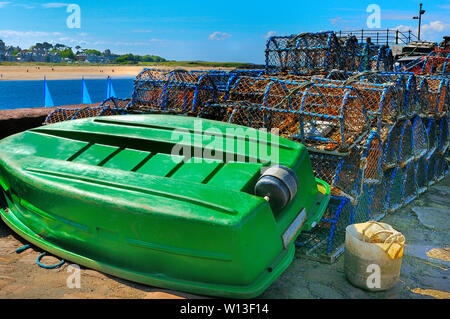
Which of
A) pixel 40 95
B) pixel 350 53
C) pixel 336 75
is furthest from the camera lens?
pixel 40 95

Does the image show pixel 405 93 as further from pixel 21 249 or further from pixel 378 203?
pixel 21 249

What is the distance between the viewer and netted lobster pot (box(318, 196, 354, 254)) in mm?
4387

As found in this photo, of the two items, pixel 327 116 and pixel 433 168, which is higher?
pixel 327 116

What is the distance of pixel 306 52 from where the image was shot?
25.8 ft

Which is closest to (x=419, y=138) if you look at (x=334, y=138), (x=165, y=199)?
(x=334, y=138)

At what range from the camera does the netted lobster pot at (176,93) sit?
21.6ft

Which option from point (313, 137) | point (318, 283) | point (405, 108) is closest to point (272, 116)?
point (313, 137)

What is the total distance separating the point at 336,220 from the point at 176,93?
11.9 ft

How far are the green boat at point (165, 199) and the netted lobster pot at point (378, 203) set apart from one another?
1339 millimetres

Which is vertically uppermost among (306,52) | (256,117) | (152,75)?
(306,52)

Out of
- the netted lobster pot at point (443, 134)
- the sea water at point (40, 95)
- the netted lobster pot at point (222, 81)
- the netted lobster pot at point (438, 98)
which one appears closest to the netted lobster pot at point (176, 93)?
the netted lobster pot at point (222, 81)

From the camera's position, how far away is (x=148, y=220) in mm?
3127

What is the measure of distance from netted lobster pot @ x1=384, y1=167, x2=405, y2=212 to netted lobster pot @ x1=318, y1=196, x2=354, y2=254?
4.17ft
